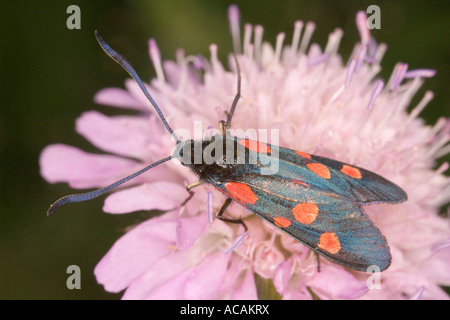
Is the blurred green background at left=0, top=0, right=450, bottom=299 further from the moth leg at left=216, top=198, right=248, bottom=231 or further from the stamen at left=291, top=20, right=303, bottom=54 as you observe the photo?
the moth leg at left=216, top=198, right=248, bottom=231

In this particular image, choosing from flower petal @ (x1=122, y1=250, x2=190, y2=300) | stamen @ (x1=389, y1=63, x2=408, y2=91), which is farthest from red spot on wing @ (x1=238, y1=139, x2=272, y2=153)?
stamen @ (x1=389, y1=63, x2=408, y2=91)

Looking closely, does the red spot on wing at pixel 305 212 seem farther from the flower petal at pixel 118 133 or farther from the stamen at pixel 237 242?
the flower petal at pixel 118 133

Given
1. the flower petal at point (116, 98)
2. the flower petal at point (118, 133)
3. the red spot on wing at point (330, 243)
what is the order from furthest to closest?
the flower petal at point (116, 98), the flower petal at point (118, 133), the red spot on wing at point (330, 243)

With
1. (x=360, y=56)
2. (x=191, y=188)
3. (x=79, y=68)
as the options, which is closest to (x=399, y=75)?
(x=360, y=56)

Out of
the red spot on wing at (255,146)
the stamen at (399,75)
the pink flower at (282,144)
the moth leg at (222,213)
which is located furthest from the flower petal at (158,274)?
the stamen at (399,75)

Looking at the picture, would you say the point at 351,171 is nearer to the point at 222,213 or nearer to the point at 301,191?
the point at 301,191
